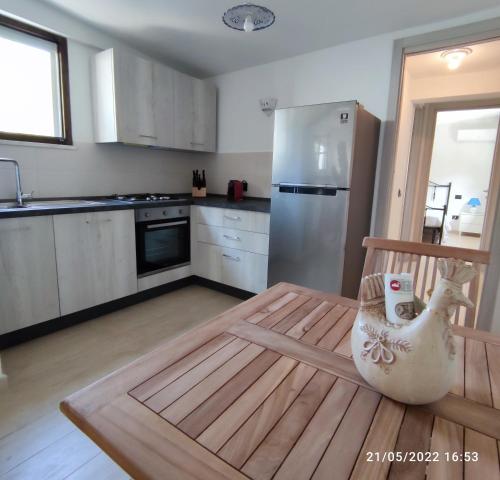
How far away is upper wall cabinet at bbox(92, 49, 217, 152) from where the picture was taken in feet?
8.36

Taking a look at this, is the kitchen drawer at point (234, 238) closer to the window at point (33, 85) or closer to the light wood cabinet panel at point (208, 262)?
the light wood cabinet panel at point (208, 262)

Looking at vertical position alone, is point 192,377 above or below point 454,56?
below

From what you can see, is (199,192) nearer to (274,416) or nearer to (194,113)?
(194,113)

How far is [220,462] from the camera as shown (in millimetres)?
452

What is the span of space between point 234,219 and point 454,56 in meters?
2.52

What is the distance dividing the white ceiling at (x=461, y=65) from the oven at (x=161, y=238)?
2.47m

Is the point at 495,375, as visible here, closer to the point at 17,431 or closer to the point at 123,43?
the point at 17,431

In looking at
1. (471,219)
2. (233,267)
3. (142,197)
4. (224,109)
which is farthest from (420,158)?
(471,219)

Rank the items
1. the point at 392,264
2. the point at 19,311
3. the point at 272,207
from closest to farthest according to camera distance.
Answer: the point at 392,264
the point at 19,311
the point at 272,207

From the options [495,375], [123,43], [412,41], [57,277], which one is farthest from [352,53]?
[57,277]

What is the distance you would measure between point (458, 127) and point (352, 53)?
583 centimetres

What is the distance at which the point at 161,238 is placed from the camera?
2.80 meters

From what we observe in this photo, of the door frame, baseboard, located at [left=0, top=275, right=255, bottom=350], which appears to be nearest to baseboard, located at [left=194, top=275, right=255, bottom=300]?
baseboard, located at [left=0, top=275, right=255, bottom=350]

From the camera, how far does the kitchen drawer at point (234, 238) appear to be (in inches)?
103
